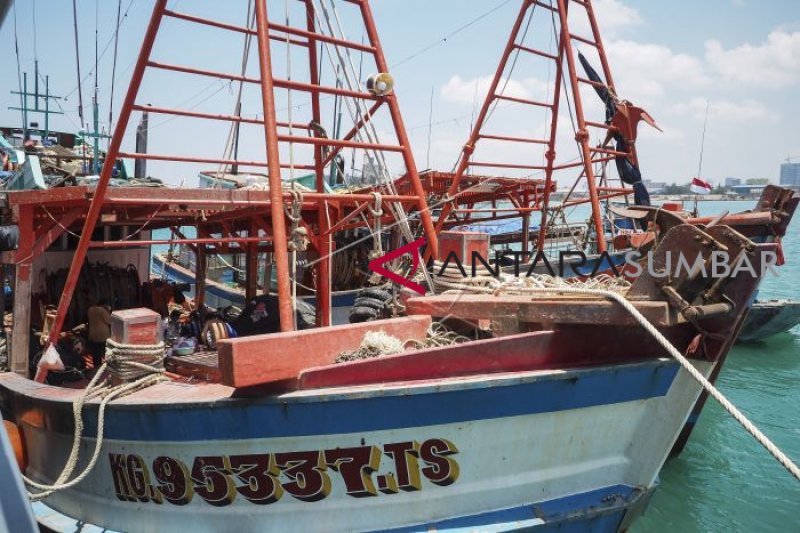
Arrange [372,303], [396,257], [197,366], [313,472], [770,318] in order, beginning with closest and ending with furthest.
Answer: [313,472], [197,366], [396,257], [372,303], [770,318]

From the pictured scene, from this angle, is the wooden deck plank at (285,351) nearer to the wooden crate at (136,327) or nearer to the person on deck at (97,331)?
the wooden crate at (136,327)

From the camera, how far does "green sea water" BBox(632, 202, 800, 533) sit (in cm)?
668

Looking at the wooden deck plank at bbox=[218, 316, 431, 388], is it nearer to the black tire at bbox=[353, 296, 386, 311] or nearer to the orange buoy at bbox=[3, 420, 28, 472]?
the black tire at bbox=[353, 296, 386, 311]

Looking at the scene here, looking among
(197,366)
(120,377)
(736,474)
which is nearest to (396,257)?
(197,366)

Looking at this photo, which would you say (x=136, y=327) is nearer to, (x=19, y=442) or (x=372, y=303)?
(x=372, y=303)

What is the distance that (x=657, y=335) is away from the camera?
3.34 m

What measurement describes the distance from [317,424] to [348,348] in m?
0.56

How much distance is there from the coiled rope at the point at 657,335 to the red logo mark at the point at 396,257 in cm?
58

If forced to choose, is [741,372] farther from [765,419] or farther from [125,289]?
[125,289]

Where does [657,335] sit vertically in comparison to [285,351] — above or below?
above

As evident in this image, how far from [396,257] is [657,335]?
2.73 m

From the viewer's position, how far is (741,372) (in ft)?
43.9

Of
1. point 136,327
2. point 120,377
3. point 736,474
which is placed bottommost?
point 736,474

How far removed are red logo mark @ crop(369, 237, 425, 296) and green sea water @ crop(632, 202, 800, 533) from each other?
2485 millimetres
